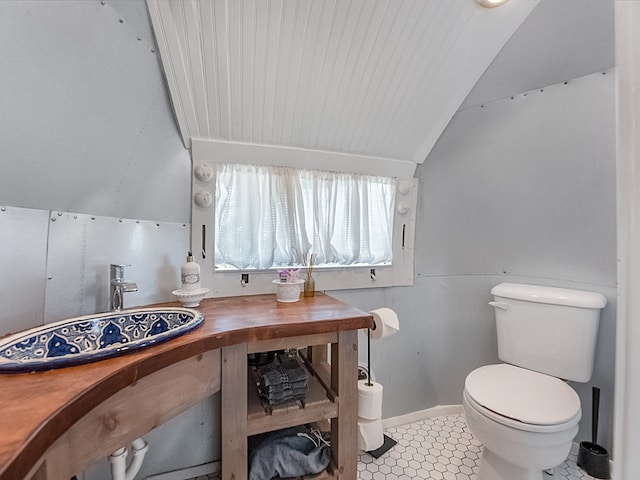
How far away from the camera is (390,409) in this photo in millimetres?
1821

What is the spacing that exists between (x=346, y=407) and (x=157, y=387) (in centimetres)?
70

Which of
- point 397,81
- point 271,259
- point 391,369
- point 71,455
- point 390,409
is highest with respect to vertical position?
point 397,81

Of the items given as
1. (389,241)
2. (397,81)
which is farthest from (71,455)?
(397,81)

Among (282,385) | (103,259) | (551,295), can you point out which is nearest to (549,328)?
(551,295)

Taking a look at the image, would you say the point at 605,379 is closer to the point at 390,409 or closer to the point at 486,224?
the point at 486,224

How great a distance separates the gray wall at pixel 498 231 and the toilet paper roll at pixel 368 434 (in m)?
0.36

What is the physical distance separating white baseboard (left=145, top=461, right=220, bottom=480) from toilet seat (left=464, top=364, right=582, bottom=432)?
1250mm

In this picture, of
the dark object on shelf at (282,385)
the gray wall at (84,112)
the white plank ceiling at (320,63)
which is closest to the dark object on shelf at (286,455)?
the dark object on shelf at (282,385)

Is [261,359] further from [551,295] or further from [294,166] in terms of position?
[551,295]

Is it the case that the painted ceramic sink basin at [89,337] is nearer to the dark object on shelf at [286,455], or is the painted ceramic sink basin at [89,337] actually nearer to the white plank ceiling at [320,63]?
the dark object on shelf at [286,455]

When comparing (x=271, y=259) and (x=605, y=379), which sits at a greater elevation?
(x=271, y=259)

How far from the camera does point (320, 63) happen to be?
52.1 inches

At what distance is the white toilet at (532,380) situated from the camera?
110cm

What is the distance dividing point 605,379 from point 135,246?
7.55 feet
